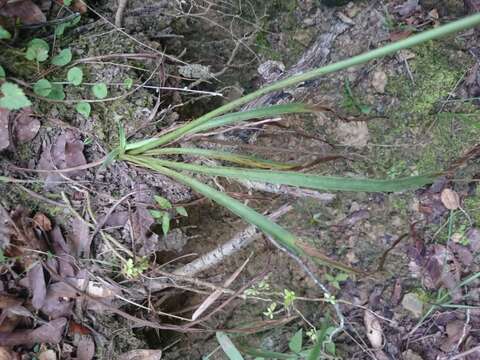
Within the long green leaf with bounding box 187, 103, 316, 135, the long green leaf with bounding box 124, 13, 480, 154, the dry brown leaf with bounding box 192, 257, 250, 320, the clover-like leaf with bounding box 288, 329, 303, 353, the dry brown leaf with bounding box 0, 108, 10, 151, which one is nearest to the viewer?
the long green leaf with bounding box 124, 13, 480, 154

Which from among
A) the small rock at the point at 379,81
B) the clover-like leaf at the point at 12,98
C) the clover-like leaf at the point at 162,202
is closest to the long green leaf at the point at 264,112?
the clover-like leaf at the point at 162,202

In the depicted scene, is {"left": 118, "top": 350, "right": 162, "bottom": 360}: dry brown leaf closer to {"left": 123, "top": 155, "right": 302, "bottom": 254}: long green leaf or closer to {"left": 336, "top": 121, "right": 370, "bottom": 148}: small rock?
{"left": 123, "top": 155, "right": 302, "bottom": 254}: long green leaf

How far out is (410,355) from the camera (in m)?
1.33

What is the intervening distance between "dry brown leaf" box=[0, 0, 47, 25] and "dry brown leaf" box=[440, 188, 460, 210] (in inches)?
45.6

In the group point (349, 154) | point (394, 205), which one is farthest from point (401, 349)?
point (349, 154)

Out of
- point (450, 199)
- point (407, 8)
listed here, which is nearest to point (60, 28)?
point (407, 8)

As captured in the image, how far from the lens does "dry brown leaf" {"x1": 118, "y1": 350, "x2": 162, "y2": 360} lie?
45.6 inches

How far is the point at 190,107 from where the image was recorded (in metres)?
1.23

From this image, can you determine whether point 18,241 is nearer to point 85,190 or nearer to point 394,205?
point 85,190

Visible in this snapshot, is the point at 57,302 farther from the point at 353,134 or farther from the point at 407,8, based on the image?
the point at 407,8

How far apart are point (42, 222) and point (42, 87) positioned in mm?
311

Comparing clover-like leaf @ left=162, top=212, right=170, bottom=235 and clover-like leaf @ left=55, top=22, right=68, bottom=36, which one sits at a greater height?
clover-like leaf @ left=55, top=22, right=68, bottom=36

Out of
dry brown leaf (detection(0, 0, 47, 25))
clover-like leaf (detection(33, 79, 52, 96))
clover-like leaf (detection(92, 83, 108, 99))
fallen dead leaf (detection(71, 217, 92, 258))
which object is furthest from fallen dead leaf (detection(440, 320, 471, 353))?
dry brown leaf (detection(0, 0, 47, 25))

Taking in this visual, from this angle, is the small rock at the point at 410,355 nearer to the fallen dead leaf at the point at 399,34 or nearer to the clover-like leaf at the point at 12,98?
the fallen dead leaf at the point at 399,34
